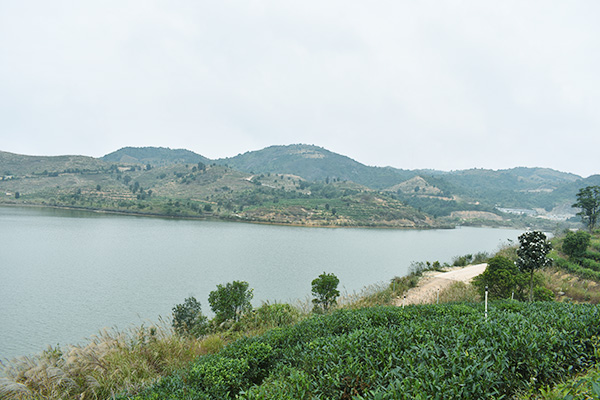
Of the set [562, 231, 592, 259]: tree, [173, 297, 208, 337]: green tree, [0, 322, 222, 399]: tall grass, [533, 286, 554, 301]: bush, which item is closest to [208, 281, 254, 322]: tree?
[173, 297, 208, 337]: green tree

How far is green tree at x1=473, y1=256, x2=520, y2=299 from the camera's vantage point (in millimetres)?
11875

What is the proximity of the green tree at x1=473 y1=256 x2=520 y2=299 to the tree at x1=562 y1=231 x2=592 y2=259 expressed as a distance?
9.65 metres

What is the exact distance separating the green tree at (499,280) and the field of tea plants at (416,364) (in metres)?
8.03

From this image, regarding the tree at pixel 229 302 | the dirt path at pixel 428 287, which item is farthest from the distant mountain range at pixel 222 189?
the tree at pixel 229 302

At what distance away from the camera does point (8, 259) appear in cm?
2958

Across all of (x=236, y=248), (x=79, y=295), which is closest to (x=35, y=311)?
(x=79, y=295)

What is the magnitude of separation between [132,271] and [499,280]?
25904mm

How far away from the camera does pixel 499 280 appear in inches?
468

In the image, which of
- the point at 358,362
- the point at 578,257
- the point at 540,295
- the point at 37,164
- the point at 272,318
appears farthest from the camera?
the point at 37,164

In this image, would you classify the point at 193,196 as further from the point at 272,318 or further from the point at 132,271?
the point at 272,318

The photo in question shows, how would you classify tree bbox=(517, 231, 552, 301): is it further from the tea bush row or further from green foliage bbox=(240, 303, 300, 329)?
the tea bush row

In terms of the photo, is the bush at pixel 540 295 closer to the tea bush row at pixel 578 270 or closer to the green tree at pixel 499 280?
the green tree at pixel 499 280

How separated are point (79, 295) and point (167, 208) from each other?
6806 centimetres

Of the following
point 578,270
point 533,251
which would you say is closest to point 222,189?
point 578,270
